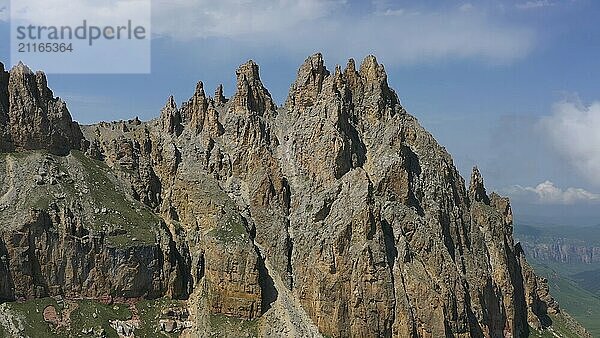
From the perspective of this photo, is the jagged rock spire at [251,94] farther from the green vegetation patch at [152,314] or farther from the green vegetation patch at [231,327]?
the green vegetation patch at [231,327]

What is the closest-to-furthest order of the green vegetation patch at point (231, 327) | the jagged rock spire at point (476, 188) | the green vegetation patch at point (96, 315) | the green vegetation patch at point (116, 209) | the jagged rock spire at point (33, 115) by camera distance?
the green vegetation patch at point (96, 315) → the green vegetation patch at point (231, 327) → the green vegetation patch at point (116, 209) → the jagged rock spire at point (33, 115) → the jagged rock spire at point (476, 188)

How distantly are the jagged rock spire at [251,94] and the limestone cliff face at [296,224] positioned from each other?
561 millimetres

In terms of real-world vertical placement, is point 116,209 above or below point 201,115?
below

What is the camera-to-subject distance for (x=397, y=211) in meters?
147

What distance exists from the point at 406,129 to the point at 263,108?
4847cm

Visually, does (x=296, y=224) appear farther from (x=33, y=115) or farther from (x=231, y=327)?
(x=33, y=115)

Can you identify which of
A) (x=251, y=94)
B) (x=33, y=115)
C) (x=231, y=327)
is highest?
(x=251, y=94)

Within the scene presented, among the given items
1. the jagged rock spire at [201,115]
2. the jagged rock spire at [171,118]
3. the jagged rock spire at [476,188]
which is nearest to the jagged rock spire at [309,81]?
the jagged rock spire at [201,115]

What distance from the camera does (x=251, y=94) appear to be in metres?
177

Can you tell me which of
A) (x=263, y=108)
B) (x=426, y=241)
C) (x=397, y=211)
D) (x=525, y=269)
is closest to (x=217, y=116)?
(x=263, y=108)

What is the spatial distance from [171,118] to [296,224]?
188 feet

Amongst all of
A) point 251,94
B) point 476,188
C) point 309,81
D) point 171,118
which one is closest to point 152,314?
point 171,118

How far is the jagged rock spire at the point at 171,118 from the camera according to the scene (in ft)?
577

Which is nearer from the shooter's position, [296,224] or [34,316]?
[34,316]
